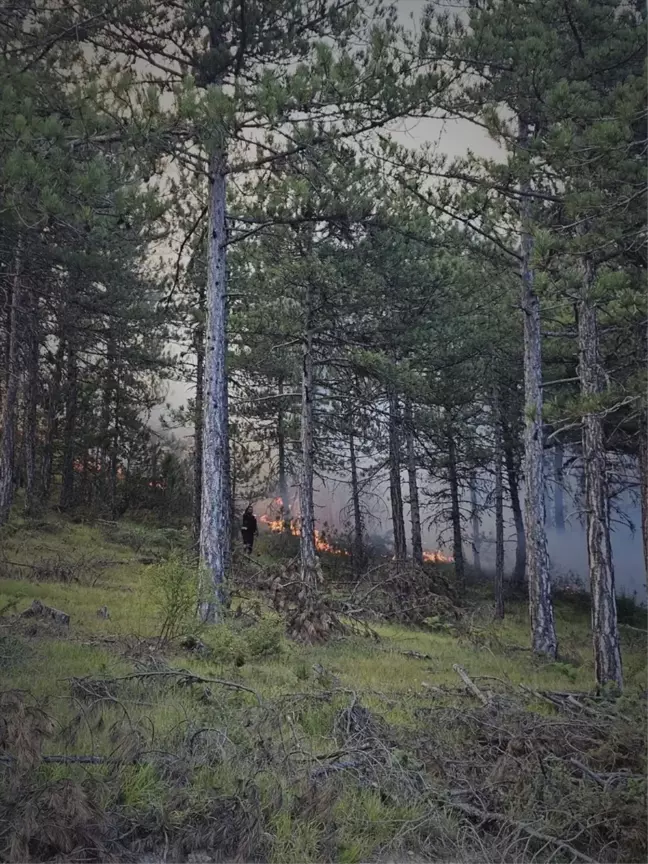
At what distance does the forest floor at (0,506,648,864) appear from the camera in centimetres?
347

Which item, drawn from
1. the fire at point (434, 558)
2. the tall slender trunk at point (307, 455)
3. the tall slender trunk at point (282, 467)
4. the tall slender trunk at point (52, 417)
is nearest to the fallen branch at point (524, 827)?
the tall slender trunk at point (307, 455)

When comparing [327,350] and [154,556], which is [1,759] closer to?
[154,556]

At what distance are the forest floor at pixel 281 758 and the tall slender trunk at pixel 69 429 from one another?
13.5 m

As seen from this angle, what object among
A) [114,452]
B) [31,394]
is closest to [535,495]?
[31,394]

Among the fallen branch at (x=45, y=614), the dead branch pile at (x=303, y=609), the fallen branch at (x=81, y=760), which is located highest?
the fallen branch at (x=45, y=614)

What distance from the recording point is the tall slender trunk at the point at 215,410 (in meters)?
10.5

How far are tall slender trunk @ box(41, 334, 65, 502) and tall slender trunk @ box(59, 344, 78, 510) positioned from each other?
1.04 ft

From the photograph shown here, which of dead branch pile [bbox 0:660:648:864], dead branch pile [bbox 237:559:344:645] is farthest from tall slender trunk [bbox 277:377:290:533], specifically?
dead branch pile [bbox 0:660:648:864]

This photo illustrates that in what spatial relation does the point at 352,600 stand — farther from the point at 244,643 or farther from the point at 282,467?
the point at 282,467

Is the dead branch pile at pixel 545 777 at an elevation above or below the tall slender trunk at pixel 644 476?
below

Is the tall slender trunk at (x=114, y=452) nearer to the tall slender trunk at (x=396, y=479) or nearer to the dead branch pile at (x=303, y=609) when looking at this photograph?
the tall slender trunk at (x=396, y=479)

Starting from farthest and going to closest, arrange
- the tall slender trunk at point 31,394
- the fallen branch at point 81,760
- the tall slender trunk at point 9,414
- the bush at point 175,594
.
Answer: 1. the tall slender trunk at point 31,394
2. the tall slender trunk at point 9,414
3. the bush at point 175,594
4. the fallen branch at point 81,760

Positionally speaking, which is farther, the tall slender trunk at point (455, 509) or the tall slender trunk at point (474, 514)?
the tall slender trunk at point (474, 514)

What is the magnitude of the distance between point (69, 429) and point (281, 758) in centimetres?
1884
